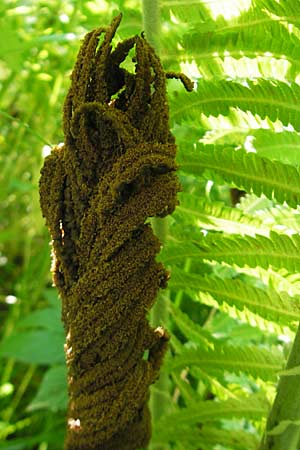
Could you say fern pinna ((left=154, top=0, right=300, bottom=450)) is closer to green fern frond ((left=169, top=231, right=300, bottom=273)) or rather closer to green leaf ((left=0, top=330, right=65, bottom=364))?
green fern frond ((left=169, top=231, right=300, bottom=273))

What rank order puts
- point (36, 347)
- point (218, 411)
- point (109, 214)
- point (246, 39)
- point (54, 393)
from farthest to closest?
1. point (36, 347)
2. point (54, 393)
3. point (218, 411)
4. point (246, 39)
5. point (109, 214)

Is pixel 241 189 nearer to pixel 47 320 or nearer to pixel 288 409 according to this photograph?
pixel 288 409

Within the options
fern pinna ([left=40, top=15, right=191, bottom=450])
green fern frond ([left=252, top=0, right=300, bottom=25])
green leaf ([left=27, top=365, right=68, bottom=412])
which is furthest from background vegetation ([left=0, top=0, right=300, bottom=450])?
green leaf ([left=27, top=365, right=68, bottom=412])

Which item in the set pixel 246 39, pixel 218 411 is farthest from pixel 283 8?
pixel 218 411

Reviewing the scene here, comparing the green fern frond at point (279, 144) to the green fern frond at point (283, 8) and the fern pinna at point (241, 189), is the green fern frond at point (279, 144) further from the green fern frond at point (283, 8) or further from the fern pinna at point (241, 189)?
the green fern frond at point (283, 8)

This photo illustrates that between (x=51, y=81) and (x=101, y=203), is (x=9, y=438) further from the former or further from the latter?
(x=101, y=203)

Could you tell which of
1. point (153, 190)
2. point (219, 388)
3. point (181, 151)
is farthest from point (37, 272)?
point (153, 190)
